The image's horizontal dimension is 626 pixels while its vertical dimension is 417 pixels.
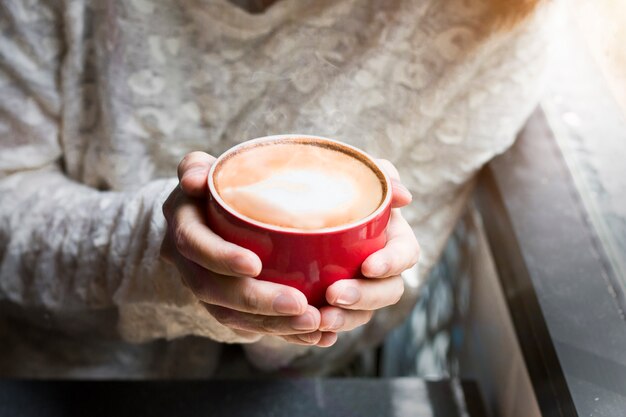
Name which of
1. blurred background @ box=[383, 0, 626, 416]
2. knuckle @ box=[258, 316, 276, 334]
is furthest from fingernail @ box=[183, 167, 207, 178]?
blurred background @ box=[383, 0, 626, 416]

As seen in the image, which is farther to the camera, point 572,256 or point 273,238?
point 572,256

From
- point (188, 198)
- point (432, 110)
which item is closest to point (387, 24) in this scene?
point (432, 110)

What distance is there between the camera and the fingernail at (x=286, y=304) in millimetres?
409

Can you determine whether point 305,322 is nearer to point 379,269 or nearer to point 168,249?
point 379,269

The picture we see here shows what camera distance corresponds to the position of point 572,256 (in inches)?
26.2

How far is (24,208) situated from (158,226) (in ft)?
0.68

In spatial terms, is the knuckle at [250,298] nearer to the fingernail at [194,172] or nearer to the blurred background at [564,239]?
the fingernail at [194,172]

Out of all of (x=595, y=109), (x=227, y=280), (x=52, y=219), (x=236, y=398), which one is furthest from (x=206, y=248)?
(x=595, y=109)

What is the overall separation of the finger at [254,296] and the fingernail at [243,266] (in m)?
0.01

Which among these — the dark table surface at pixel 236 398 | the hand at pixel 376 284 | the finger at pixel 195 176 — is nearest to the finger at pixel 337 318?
the hand at pixel 376 284

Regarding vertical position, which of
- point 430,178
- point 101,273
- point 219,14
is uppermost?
point 219,14

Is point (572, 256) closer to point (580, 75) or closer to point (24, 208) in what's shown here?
point (580, 75)

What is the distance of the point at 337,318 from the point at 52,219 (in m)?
0.42

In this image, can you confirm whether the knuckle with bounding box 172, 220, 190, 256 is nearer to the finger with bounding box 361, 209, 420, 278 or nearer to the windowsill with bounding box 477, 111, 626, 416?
the finger with bounding box 361, 209, 420, 278
